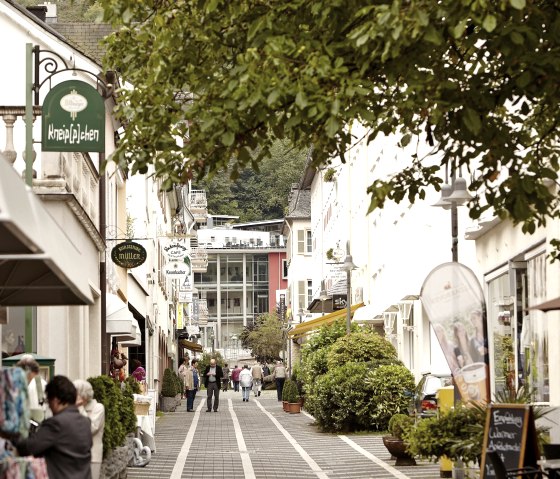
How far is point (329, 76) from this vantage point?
11102mm

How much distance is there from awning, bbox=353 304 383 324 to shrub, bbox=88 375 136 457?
954 inches

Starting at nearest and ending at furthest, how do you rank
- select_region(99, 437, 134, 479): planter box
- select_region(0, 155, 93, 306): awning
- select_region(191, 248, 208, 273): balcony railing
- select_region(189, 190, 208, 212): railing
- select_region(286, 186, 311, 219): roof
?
select_region(0, 155, 93, 306): awning, select_region(99, 437, 134, 479): planter box, select_region(191, 248, 208, 273): balcony railing, select_region(189, 190, 208, 212): railing, select_region(286, 186, 311, 219): roof

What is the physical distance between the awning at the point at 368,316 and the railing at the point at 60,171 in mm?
19876

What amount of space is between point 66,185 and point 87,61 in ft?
29.6

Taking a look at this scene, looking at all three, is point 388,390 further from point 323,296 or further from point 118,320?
point 323,296

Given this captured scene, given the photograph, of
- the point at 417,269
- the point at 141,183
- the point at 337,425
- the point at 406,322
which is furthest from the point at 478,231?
the point at 141,183

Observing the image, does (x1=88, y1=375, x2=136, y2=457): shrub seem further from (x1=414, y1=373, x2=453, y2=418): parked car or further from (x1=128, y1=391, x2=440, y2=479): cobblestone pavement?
(x1=414, y1=373, x2=453, y2=418): parked car

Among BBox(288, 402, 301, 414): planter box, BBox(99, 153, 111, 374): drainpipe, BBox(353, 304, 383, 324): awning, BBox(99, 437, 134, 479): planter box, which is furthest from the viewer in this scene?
BBox(288, 402, 301, 414): planter box

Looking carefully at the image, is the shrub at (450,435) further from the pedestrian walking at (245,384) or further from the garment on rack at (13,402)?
the pedestrian walking at (245,384)

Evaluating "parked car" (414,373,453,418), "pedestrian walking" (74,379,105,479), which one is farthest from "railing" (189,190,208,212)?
"pedestrian walking" (74,379,105,479)

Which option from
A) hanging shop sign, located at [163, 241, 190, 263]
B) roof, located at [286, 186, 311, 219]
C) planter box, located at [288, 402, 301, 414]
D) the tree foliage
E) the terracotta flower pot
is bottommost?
planter box, located at [288, 402, 301, 414]

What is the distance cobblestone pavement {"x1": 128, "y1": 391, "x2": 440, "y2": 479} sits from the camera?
20.7 m

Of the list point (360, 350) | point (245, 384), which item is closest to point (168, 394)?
point (360, 350)

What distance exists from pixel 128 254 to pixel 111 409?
411 inches
